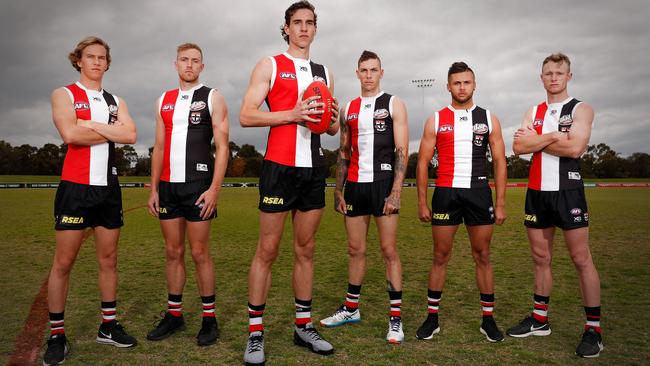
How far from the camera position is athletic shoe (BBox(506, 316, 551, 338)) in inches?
182

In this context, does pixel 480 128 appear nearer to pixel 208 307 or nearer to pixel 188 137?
pixel 188 137

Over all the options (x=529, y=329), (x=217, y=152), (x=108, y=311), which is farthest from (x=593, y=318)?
(x=108, y=311)

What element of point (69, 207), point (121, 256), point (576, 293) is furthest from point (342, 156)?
point (121, 256)

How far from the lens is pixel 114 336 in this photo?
4.34 meters

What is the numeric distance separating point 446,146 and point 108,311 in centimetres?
376

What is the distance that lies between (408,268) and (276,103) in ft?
15.4

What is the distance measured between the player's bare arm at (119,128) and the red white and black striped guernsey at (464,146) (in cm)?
310

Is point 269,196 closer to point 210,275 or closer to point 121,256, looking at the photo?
point 210,275

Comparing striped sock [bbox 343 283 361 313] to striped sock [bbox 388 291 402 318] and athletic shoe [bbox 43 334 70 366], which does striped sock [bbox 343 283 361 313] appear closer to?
striped sock [bbox 388 291 402 318]

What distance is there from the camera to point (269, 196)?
418 cm

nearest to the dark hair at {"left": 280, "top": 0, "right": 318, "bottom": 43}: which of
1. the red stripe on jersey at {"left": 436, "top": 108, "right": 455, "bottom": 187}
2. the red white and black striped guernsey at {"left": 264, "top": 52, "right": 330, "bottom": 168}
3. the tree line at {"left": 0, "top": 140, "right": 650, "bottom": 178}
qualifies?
the red white and black striped guernsey at {"left": 264, "top": 52, "right": 330, "bottom": 168}

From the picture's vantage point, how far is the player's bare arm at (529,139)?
460 cm

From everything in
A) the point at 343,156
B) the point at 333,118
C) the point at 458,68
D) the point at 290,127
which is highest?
the point at 458,68

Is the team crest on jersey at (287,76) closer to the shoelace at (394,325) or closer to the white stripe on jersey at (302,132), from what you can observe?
the white stripe on jersey at (302,132)
